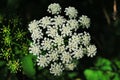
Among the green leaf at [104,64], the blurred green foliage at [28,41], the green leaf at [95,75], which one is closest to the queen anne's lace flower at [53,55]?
the blurred green foliage at [28,41]

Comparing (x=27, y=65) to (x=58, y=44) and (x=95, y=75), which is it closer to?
(x=58, y=44)

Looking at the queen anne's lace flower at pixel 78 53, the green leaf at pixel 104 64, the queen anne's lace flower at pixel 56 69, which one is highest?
the green leaf at pixel 104 64

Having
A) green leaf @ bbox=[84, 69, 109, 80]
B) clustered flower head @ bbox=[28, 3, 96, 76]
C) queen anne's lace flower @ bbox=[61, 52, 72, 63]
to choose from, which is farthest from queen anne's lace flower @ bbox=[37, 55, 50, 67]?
green leaf @ bbox=[84, 69, 109, 80]

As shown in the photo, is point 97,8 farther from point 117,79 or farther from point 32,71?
point 32,71

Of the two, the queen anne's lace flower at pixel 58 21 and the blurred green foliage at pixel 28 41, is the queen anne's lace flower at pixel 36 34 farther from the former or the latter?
the queen anne's lace flower at pixel 58 21

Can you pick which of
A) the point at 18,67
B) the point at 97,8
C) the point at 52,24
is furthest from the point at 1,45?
the point at 97,8

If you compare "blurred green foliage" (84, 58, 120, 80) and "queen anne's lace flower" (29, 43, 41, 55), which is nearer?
"queen anne's lace flower" (29, 43, 41, 55)

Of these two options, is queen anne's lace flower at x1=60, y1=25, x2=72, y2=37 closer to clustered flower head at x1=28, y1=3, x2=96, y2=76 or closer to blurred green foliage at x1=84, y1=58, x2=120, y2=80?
clustered flower head at x1=28, y1=3, x2=96, y2=76

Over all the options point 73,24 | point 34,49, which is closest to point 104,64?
point 73,24
